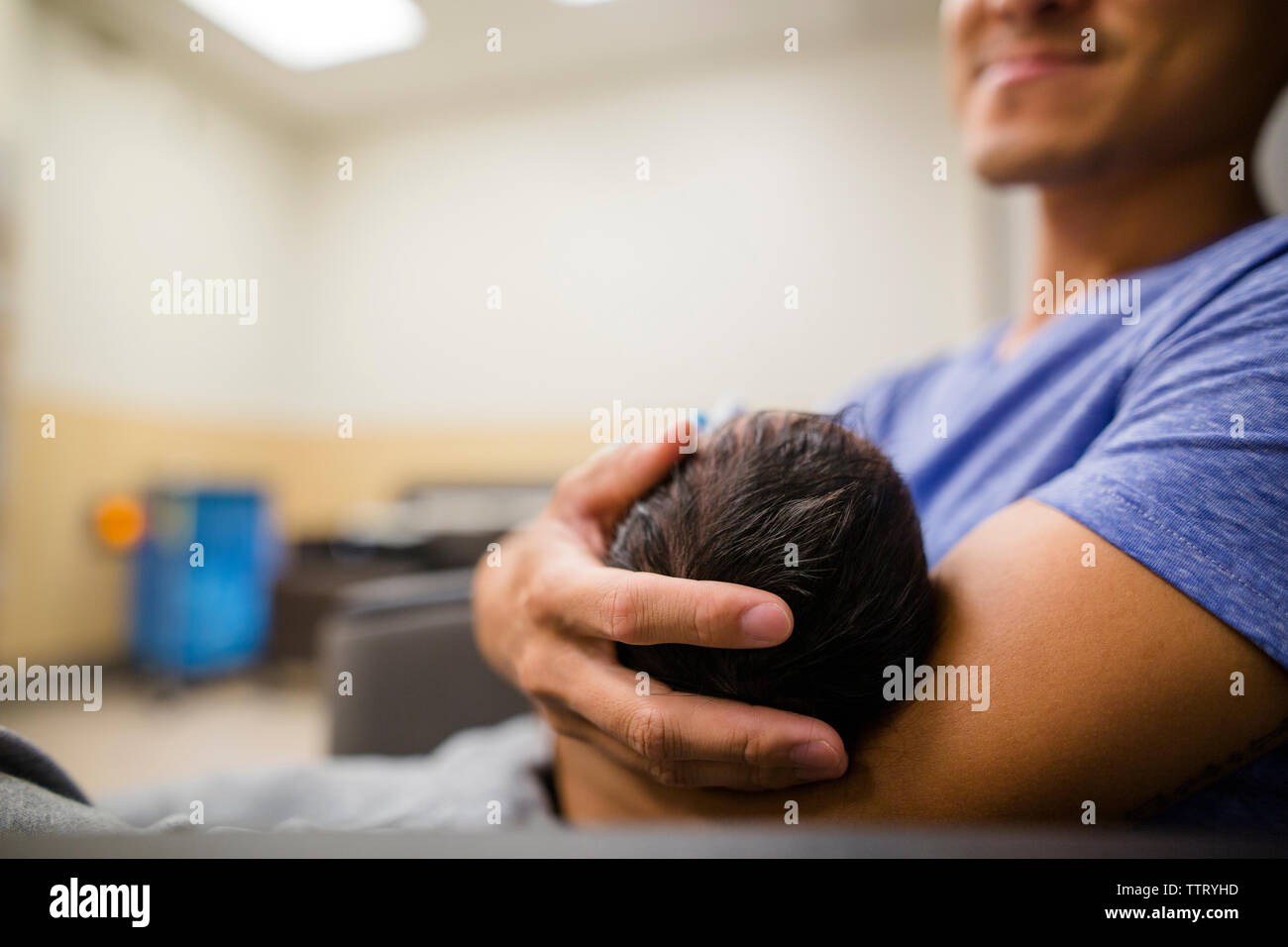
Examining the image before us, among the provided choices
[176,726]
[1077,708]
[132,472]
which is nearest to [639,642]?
[1077,708]

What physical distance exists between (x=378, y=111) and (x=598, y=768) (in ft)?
19.2

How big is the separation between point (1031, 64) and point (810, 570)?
77 centimetres

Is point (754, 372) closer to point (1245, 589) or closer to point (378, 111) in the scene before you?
point (378, 111)

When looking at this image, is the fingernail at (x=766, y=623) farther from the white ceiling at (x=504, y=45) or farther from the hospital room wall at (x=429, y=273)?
the white ceiling at (x=504, y=45)

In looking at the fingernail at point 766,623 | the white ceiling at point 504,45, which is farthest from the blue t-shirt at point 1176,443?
the white ceiling at point 504,45

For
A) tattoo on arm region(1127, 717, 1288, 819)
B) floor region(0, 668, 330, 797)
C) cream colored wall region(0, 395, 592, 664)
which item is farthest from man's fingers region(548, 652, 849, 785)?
cream colored wall region(0, 395, 592, 664)

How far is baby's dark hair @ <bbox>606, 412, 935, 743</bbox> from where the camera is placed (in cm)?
55

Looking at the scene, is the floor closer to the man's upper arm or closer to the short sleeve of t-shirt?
the man's upper arm

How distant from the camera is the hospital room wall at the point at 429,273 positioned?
12.5 ft

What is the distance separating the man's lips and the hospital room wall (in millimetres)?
2813

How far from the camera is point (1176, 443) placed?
517mm

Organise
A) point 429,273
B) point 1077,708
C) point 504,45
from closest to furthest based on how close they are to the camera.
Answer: point 1077,708 < point 504,45 < point 429,273

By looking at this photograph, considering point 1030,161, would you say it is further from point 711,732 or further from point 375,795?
point 375,795

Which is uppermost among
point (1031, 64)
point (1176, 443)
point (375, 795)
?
point (1031, 64)
